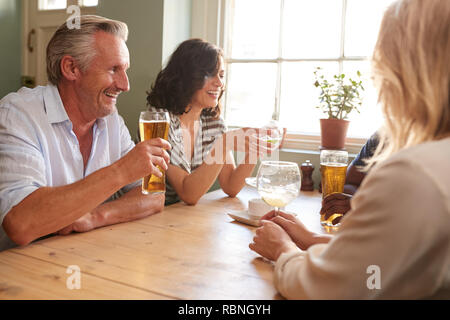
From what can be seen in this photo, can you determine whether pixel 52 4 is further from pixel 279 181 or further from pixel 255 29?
pixel 279 181

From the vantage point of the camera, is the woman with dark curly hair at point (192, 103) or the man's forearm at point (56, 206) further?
the woman with dark curly hair at point (192, 103)

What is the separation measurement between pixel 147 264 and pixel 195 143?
1468mm

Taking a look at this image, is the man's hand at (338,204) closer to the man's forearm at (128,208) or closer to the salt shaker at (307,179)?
the man's forearm at (128,208)

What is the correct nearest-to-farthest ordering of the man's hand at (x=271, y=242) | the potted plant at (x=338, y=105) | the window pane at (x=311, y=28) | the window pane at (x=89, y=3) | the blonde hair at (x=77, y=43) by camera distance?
the man's hand at (x=271, y=242) < the blonde hair at (x=77, y=43) < the potted plant at (x=338, y=105) < the window pane at (x=311, y=28) < the window pane at (x=89, y=3)

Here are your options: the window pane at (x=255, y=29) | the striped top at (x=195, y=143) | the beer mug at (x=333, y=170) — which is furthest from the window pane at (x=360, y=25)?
the beer mug at (x=333, y=170)

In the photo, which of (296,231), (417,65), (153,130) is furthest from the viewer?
(153,130)

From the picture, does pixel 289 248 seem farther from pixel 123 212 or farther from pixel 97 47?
pixel 97 47

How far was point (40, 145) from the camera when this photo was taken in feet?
4.66

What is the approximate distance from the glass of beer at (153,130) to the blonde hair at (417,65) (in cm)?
76

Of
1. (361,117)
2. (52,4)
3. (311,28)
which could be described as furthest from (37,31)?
(361,117)

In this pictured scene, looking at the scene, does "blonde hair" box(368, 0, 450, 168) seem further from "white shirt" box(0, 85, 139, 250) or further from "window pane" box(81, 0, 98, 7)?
"window pane" box(81, 0, 98, 7)

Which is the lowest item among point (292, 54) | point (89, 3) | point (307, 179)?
point (307, 179)

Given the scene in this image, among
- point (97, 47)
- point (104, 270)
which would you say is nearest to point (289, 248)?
point (104, 270)

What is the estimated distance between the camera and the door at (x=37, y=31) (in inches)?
135
